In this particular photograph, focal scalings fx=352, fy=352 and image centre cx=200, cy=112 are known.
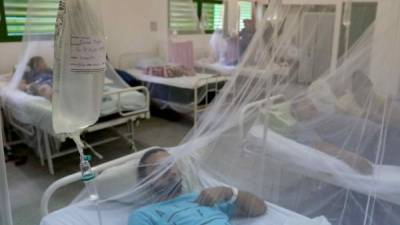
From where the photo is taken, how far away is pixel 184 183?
6.20 feet

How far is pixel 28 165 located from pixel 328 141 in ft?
8.64

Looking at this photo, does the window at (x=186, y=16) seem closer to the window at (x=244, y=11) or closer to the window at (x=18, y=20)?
the window at (x=244, y=11)

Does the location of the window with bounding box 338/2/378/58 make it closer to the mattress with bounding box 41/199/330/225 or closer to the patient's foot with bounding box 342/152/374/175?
the patient's foot with bounding box 342/152/374/175

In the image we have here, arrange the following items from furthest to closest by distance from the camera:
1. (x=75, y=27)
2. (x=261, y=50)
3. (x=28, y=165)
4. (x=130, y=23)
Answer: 1. (x=130, y=23)
2. (x=28, y=165)
3. (x=261, y=50)
4. (x=75, y=27)

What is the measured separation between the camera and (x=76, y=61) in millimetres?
944

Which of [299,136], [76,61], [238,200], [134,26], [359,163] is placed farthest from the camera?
[134,26]

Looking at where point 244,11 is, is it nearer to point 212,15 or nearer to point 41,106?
point 212,15

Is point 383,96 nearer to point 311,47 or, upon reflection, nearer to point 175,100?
point 311,47

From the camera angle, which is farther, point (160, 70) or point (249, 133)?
point (160, 70)

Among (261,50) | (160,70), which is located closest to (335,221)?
(261,50)

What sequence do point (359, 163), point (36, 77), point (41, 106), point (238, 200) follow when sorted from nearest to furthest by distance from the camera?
point (238, 200) → point (359, 163) → point (41, 106) → point (36, 77)

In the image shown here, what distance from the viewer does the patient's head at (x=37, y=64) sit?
11.3 ft

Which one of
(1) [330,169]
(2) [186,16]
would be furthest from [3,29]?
(1) [330,169]

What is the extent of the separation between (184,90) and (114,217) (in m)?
2.64
